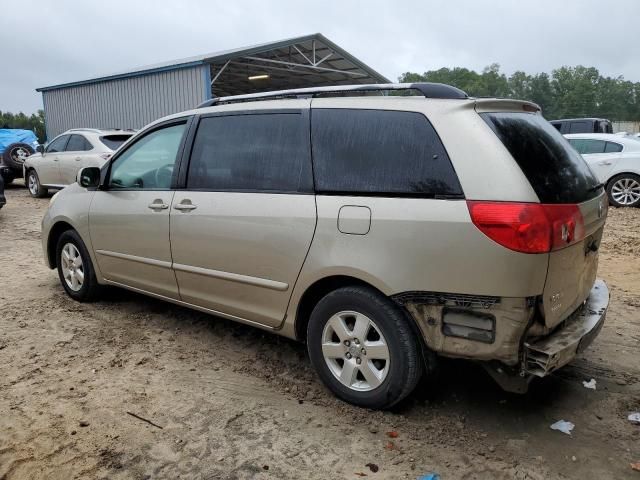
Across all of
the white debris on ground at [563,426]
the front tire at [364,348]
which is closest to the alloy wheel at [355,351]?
the front tire at [364,348]

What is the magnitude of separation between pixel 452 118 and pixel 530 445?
1.75 metres

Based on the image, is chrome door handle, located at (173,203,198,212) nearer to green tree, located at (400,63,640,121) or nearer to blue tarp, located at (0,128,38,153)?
blue tarp, located at (0,128,38,153)

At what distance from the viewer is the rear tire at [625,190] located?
429 inches

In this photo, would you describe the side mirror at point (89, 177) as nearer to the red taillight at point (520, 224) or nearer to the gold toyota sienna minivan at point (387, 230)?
the gold toyota sienna minivan at point (387, 230)

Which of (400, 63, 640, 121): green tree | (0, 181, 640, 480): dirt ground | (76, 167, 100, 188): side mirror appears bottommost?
(0, 181, 640, 480): dirt ground

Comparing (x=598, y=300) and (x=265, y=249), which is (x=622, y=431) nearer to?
(x=598, y=300)

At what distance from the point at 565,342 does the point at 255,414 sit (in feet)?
5.67

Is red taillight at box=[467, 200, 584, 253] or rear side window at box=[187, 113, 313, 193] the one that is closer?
red taillight at box=[467, 200, 584, 253]

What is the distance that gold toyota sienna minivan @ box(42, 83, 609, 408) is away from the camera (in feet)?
8.50

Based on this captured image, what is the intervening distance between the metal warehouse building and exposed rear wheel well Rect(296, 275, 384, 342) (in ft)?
47.3

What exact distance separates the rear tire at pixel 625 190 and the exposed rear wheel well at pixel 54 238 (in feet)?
33.9

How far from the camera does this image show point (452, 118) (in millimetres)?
2773

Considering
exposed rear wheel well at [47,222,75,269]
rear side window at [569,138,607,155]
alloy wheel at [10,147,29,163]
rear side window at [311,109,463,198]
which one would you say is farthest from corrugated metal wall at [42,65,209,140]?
rear side window at [311,109,463,198]

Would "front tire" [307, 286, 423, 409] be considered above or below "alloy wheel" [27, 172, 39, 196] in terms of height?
below
